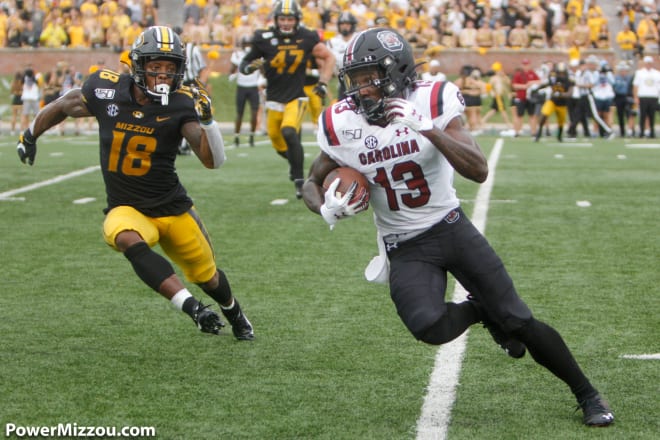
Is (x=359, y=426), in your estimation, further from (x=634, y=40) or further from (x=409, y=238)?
(x=634, y=40)

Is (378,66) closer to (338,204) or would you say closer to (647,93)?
(338,204)

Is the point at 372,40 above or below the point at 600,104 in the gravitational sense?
above

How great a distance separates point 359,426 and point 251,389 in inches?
25.8

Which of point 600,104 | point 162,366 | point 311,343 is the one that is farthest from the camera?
point 600,104

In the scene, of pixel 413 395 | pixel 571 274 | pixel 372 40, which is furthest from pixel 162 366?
pixel 571 274

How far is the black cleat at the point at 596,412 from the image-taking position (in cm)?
394

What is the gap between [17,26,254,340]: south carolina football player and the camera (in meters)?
5.09

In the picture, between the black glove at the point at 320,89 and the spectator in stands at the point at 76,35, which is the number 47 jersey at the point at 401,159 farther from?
the spectator in stands at the point at 76,35

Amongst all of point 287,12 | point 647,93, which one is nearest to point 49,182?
point 287,12

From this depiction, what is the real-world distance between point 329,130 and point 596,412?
1467 mm

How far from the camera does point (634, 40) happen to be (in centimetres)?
2745

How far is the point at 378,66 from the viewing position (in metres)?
4.07

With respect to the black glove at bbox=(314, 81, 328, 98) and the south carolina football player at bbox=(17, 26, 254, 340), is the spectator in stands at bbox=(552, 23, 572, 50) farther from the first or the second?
the south carolina football player at bbox=(17, 26, 254, 340)

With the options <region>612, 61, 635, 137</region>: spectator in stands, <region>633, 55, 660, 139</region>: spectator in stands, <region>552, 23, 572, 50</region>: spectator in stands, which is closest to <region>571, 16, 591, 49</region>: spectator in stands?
<region>552, 23, 572, 50</region>: spectator in stands
